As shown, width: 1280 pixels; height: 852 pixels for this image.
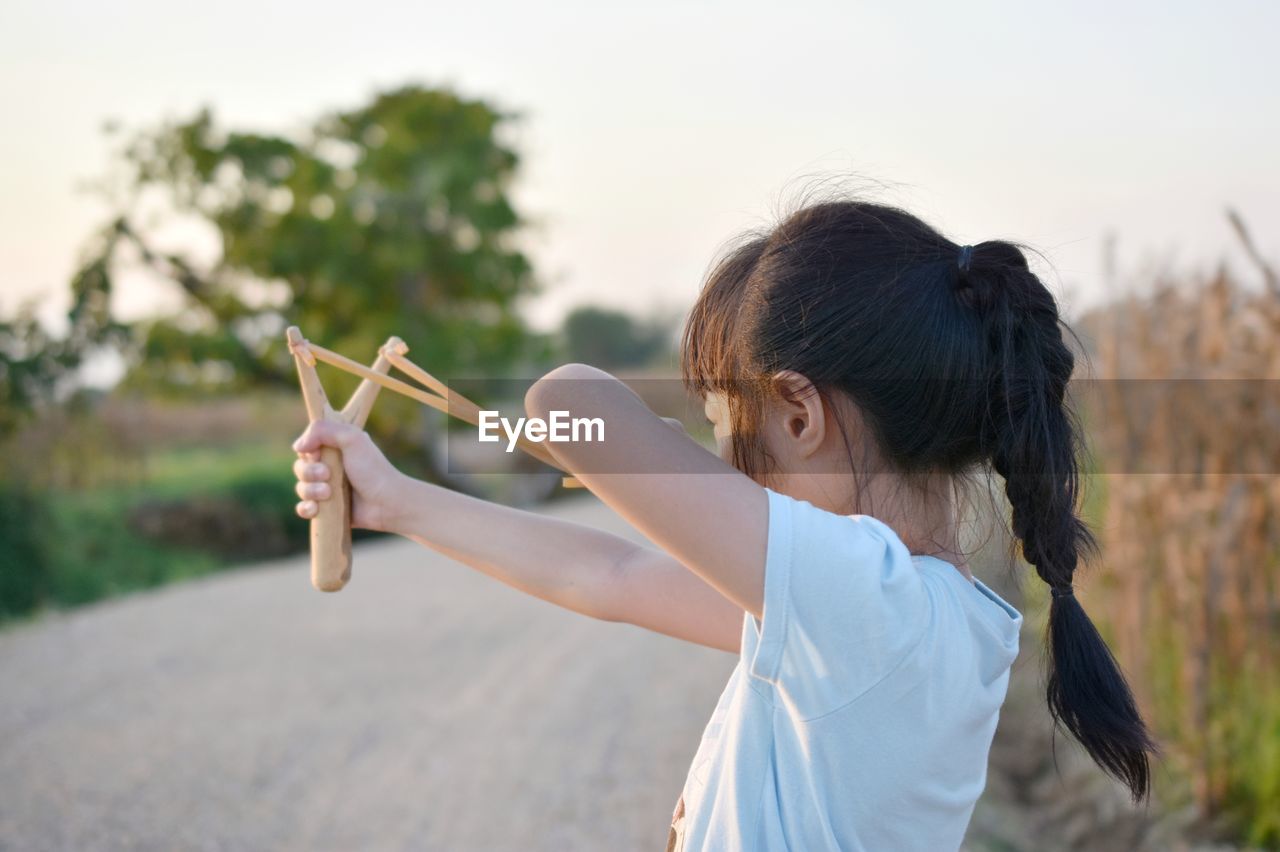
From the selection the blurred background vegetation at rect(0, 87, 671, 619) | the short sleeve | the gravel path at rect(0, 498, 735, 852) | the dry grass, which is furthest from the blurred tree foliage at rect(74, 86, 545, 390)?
the short sleeve

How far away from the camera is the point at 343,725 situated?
4.80 meters

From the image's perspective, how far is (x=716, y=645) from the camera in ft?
5.06

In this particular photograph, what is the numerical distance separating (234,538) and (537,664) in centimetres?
695

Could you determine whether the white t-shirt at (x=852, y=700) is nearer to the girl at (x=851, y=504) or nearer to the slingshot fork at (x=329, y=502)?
the girl at (x=851, y=504)

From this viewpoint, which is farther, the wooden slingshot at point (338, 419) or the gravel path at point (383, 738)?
the gravel path at point (383, 738)

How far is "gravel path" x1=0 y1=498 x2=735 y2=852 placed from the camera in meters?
3.75

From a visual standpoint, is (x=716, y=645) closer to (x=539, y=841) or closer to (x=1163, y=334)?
(x=539, y=841)

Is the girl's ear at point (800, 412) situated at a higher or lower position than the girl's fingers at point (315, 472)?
higher

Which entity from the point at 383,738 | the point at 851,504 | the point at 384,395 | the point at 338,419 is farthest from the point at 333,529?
the point at 384,395

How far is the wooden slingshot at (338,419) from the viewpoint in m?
1.37

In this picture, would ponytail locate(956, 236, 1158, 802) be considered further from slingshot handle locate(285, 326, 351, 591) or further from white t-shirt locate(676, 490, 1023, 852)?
slingshot handle locate(285, 326, 351, 591)

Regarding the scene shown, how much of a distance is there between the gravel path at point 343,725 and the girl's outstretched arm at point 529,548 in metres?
2.36

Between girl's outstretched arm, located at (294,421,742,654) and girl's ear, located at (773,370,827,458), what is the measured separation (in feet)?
1.16

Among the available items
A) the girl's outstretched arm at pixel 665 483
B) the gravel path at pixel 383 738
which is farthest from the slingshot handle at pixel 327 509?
the gravel path at pixel 383 738
